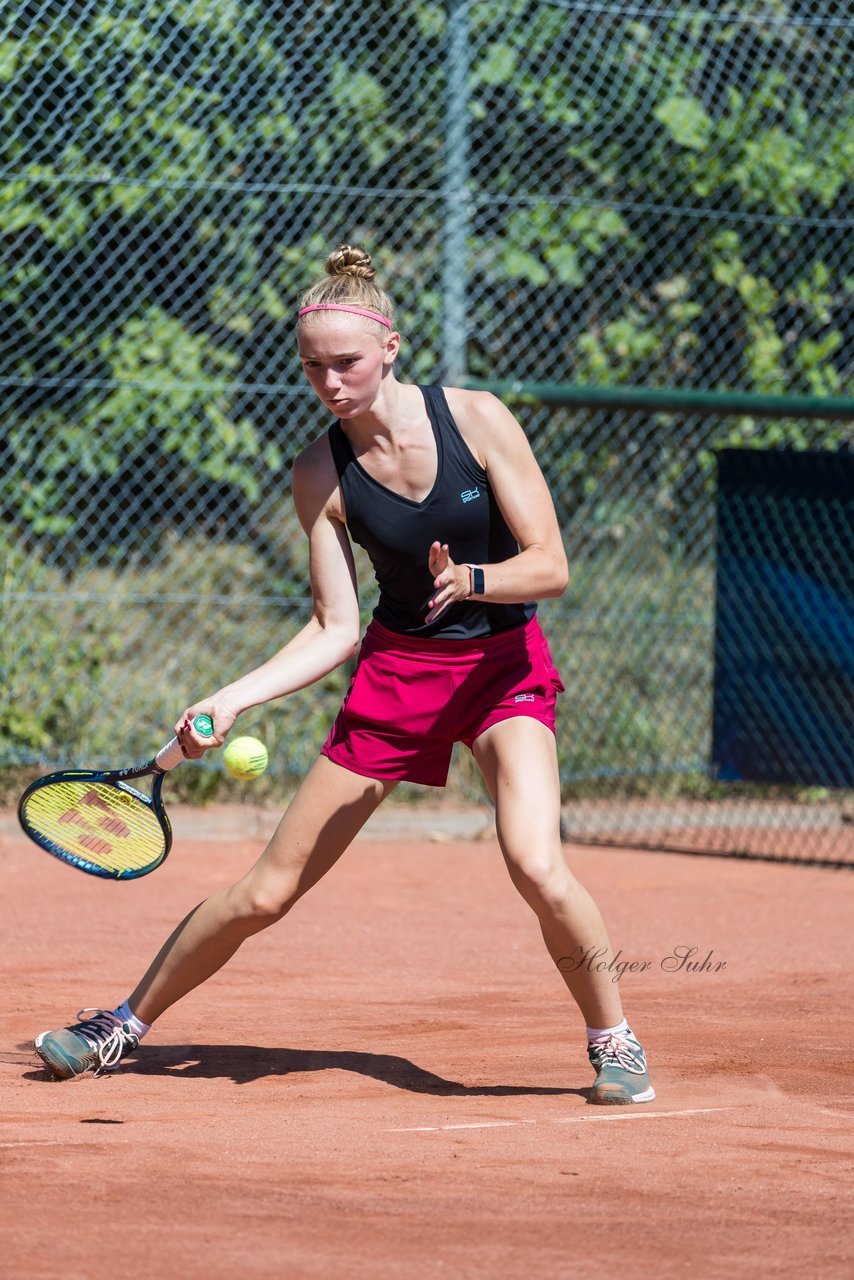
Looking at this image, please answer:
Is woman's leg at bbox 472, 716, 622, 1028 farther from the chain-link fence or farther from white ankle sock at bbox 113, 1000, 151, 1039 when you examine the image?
the chain-link fence

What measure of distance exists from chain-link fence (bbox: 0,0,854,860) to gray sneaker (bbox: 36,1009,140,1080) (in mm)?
3578

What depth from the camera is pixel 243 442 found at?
8273 mm

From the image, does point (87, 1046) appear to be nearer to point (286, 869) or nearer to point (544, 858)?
point (286, 869)

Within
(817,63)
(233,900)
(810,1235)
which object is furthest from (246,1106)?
(817,63)

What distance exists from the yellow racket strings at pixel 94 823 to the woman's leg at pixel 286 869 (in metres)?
0.23

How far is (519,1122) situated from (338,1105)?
43 centimetres

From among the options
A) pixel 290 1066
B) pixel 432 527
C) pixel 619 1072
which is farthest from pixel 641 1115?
pixel 432 527

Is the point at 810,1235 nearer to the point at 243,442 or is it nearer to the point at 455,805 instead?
the point at 455,805

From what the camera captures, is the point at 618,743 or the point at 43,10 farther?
the point at 618,743

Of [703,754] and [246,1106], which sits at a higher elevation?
[246,1106]

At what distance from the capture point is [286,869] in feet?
12.8

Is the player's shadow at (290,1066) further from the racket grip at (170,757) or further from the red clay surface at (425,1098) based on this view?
the racket grip at (170,757)

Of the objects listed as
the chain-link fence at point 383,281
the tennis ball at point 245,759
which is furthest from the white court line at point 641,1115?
the chain-link fence at point 383,281

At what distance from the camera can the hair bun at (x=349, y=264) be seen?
3.84 metres
